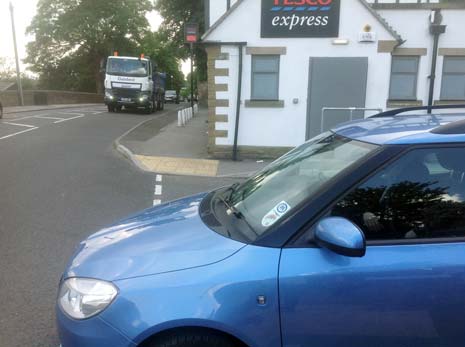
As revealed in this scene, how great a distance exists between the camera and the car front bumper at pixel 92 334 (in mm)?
2029

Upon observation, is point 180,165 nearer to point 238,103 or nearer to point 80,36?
point 238,103

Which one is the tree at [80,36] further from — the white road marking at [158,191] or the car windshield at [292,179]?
the car windshield at [292,179]

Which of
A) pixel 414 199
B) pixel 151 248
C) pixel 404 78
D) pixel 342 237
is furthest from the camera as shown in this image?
pixel 404 78

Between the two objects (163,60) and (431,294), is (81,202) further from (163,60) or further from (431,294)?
(163,60)

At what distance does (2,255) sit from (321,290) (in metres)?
3.83

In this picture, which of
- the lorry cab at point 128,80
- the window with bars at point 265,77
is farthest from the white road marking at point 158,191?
the lorry cab at point 128,80

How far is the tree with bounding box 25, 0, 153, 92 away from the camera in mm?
47625

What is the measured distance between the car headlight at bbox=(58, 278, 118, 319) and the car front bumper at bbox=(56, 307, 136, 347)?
4cm

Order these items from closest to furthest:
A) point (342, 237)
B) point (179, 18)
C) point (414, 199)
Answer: point (342, 237)
point (414, 199)
point (179, 18)

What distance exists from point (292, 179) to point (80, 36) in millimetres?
51157

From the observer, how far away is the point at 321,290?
201 cm

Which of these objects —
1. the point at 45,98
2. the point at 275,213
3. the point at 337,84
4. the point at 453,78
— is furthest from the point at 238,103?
the point at 45,98

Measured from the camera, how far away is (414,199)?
218cm

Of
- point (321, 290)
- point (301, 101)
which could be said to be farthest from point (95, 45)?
point (321, 290)
